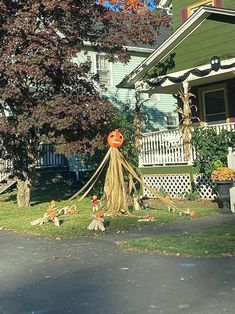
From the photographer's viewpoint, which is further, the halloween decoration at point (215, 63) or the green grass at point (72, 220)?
the halloween decoration at point (215, 63)

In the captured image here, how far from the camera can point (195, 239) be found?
30.1ft

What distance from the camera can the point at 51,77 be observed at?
15.0m

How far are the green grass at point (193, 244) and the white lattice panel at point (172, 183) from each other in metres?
6.84

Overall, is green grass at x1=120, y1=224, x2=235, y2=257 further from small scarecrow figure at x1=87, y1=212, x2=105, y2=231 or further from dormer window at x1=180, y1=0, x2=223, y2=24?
dormer window at x1=180, y1=0, x2=223, y2=24

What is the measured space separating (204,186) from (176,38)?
588 cm

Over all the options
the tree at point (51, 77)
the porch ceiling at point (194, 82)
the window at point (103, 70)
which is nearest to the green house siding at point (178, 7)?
the porch ceiling at point (194, 82)

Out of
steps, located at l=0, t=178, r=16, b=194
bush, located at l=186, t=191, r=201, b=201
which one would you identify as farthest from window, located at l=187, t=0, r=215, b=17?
steps, located at l=0, t=178, r=16, b=194

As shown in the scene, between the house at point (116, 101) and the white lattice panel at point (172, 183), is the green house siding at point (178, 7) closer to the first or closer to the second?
the house at point (116, 101)

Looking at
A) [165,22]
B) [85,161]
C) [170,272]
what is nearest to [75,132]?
[85,161]

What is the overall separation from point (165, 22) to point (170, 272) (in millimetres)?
14230

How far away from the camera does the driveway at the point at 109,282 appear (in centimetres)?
546

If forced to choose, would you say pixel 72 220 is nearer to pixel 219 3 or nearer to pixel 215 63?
pixel 215 63

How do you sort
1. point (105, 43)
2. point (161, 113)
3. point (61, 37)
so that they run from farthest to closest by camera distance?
1. point (161, 113)
2. point (105, 43)
3. point (61, 37)

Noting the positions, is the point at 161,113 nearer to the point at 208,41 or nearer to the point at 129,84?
the point at 129,84
